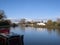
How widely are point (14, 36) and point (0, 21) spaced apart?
3660cm

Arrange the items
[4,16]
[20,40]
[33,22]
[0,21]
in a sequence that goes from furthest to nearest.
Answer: [33,22], [4,16], [0,21], [20,40]

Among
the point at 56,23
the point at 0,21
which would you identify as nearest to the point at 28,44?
the point at 0,21

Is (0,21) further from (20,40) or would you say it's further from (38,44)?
(20,40)

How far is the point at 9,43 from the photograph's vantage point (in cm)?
748

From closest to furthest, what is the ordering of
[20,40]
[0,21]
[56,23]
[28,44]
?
[20,40]
[28,44]
[0,21]
[56,23]

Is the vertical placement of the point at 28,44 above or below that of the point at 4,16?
below

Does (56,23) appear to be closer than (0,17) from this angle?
No

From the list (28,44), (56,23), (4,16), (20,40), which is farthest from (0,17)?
(20,40)

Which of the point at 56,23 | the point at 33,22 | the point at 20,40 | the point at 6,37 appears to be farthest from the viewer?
the point at 33,22

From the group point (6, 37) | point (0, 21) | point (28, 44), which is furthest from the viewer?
point (0, 21)

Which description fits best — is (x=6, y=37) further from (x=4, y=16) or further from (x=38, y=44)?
(x=4, y=16)

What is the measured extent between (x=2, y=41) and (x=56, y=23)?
55878mm

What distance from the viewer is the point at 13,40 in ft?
25.4

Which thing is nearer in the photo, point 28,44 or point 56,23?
point 28,44
